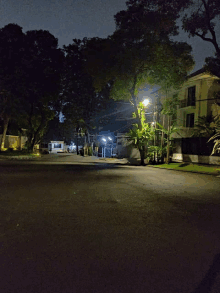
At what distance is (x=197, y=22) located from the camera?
19906 millimetres

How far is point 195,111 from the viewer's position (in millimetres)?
30953

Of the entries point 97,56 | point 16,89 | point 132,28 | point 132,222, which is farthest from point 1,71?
point 132,222

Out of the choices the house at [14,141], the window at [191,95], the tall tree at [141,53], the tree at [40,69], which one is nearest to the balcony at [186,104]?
the window at [191,95]

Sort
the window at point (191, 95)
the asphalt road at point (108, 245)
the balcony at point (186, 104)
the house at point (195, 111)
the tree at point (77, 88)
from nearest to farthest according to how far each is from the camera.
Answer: the asphalt road at point (108, 245) < the house at point (195, 111) < the balcony at point (186, 104) < the window at point (191, 95) < the tree at point (77, 88)

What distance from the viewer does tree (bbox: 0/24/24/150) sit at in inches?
1508

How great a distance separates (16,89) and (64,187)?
3135 centimetres

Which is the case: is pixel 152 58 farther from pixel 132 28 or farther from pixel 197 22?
pixel 197 22

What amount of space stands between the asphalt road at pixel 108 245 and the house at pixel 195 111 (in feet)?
60.9

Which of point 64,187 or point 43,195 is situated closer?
point 43,195

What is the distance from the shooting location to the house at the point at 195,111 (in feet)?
85.6

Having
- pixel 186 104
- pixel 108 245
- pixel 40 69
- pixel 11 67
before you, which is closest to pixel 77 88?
pixel 40 69

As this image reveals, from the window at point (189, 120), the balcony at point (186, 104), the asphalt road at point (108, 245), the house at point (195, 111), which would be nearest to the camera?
the asphalt road at point (108, 245)

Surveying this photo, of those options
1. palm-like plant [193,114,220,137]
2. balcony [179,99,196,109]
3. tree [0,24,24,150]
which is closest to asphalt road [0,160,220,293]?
palm-like plant [193,114,220,137]

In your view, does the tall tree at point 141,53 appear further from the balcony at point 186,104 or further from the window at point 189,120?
the window at point 189,120
